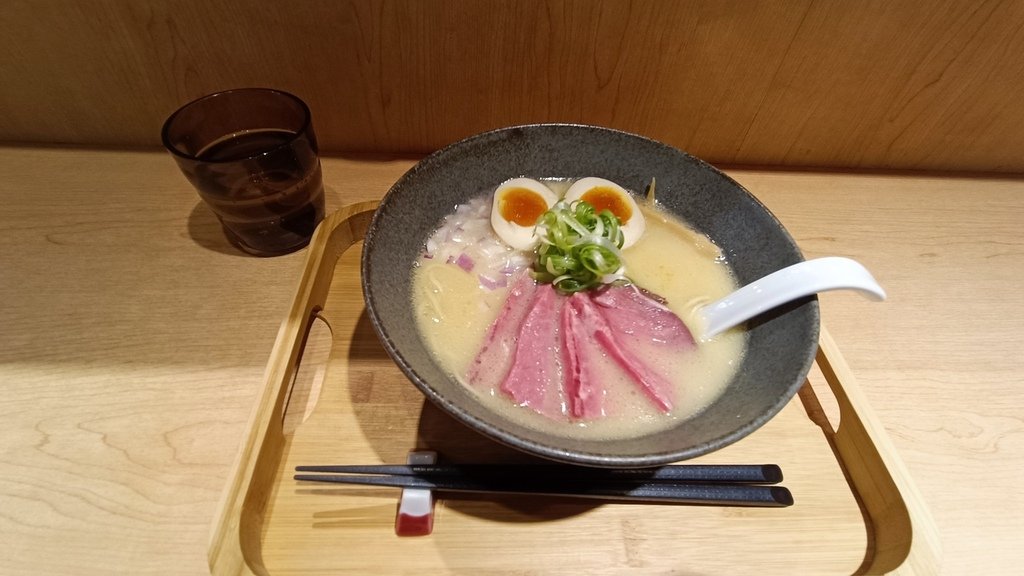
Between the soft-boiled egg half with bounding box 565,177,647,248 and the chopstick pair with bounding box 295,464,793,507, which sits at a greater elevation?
the soft-boiled egg half with bounding box 565,177,647,248

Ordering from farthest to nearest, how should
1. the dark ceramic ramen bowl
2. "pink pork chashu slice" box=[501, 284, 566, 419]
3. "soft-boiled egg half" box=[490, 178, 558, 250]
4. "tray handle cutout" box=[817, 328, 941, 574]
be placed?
"soft-boiled egg half" box=[490, 178, 558, 250] < "pink pork chashu slice" box=[501, 284, 566, 419] < "tray handle cutout" box=[817, 328, 941, 574] < the dark ceramic ramen bowl

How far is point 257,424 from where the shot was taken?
3.40 ft

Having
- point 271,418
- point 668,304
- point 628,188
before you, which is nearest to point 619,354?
point 668,304

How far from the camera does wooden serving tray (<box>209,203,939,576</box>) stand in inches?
37.3

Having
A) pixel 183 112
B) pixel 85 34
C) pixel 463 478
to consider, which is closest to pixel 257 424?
pixel 463 478

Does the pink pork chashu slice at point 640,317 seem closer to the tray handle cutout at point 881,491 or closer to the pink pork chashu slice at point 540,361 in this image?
the pink pork chashu slice at point 540,361

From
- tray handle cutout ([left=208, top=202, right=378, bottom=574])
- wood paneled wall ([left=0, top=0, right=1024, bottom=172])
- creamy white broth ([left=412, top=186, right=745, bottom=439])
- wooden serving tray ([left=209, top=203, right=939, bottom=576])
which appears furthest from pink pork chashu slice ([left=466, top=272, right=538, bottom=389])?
wood paneled wall ([left=0, top=0, right=1024, bottom=172])

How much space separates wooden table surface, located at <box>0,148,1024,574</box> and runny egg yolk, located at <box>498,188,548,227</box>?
1.53ft

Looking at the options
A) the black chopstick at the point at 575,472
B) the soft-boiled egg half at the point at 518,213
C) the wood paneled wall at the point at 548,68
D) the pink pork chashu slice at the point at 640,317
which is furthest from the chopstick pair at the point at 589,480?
the wood paneled wall at the point at 548,68

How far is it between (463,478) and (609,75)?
1.15 m

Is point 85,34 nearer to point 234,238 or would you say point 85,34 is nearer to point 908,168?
point 234,238

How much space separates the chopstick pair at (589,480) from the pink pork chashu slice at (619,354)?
136 millimetres

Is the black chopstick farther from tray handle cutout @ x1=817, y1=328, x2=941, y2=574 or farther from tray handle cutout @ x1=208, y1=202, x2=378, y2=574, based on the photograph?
tray handle cutout @ x1=817, y1=328, x2=941, y2=574

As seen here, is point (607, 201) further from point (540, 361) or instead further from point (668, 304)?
point (540, 361)
